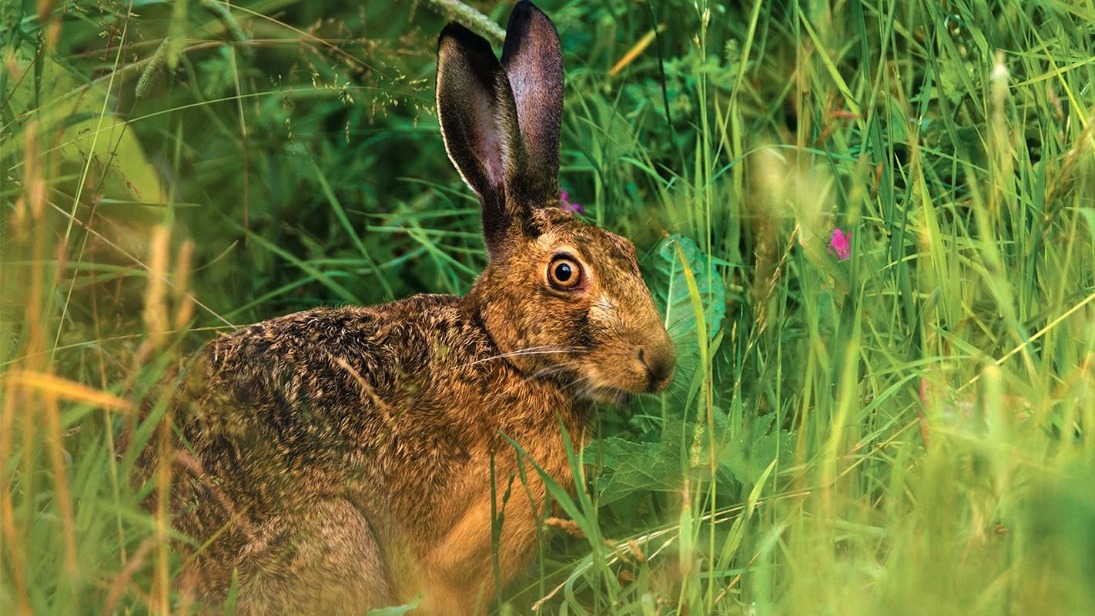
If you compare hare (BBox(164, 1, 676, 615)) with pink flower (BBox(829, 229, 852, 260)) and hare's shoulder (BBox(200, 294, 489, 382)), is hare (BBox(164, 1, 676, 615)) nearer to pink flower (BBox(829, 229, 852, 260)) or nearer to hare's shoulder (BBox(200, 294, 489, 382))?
hare's shoulder (BBox(200, 294, 489, 382))

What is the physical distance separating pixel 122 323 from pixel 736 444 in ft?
6.58

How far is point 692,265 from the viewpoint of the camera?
4043mm

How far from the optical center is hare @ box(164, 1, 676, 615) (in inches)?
130

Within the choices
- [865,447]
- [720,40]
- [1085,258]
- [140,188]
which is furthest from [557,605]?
[720,40]

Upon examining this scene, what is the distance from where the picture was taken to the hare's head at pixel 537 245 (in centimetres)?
362

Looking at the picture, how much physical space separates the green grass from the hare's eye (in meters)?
0.38

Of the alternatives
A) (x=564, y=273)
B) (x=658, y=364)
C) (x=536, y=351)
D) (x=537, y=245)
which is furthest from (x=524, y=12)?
(x=658, y=364)

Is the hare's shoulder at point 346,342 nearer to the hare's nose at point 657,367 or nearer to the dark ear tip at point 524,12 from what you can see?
the hare's nose at point 657,367

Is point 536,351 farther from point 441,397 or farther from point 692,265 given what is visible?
point 692,265

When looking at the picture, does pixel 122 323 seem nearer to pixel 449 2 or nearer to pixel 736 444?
pixel 449 2

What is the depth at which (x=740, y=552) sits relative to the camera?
301 cm

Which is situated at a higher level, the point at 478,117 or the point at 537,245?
the point at 478,117

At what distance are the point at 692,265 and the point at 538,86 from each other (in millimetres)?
712

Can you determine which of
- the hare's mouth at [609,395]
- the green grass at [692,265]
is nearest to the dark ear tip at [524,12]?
the green grass at [692,265]
